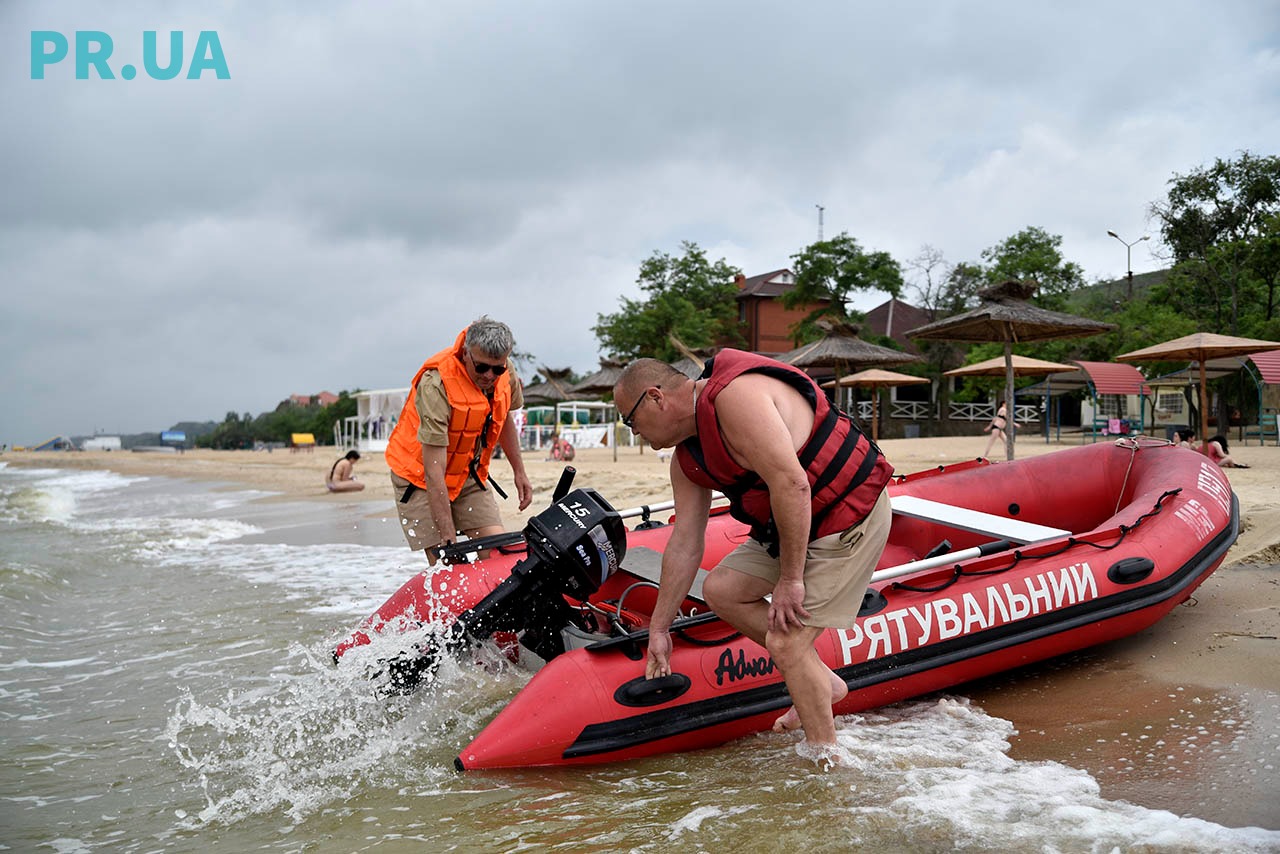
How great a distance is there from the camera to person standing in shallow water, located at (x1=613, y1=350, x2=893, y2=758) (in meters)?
2.41

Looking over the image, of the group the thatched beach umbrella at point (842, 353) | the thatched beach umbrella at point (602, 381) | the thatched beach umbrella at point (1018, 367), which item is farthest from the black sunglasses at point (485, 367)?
the thatched beach umbrella at point (602, 381)

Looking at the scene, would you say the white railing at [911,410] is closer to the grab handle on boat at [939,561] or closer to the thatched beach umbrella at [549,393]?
the thatched beach umbrella at [549,393]

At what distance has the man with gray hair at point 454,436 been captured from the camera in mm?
3732

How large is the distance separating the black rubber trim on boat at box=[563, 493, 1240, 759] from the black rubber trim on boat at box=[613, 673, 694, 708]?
4 centimetres

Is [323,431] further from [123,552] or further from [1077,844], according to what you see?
[1077,844]

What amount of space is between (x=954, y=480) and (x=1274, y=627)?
1.66 m

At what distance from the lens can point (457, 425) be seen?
383cm

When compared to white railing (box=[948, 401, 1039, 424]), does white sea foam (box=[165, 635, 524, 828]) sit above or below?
below

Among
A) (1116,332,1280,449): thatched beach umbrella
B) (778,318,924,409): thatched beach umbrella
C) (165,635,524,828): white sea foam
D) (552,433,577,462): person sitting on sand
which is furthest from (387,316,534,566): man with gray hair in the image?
(552,433,577,462): person sitting on sand

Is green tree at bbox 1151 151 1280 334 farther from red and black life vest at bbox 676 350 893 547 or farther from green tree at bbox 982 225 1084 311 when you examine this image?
red and black life vest at bbox 676 350 893 547

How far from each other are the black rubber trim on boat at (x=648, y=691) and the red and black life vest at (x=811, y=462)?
69cm

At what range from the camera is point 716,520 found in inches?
181

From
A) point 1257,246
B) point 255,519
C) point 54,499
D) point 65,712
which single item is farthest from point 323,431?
point 65,712

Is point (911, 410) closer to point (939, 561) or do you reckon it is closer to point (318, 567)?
point (318, 567)
